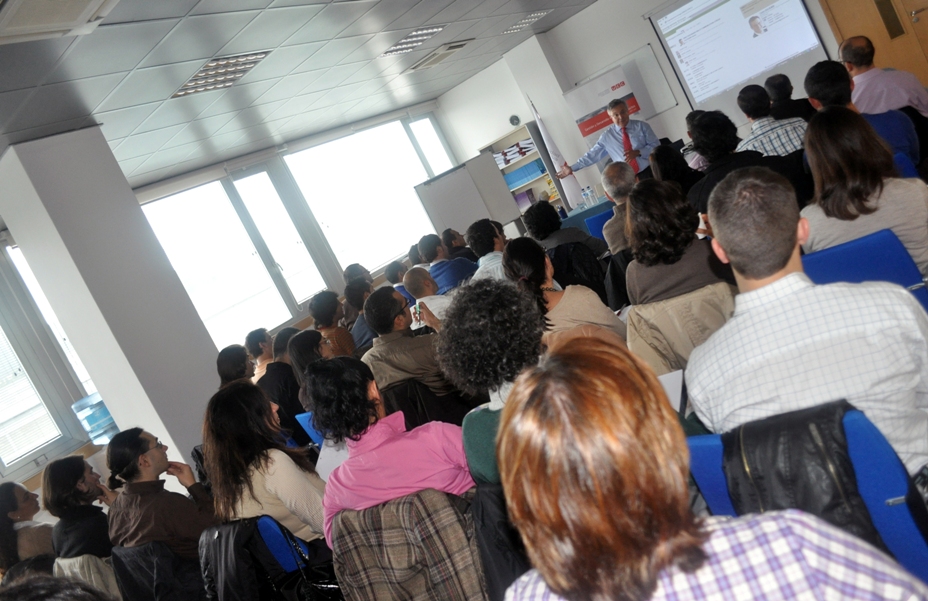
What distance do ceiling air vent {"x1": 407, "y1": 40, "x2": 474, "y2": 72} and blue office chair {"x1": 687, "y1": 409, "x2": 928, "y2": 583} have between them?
6.56m

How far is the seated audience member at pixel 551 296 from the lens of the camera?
2.44m

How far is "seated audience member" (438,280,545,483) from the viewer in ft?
5.65

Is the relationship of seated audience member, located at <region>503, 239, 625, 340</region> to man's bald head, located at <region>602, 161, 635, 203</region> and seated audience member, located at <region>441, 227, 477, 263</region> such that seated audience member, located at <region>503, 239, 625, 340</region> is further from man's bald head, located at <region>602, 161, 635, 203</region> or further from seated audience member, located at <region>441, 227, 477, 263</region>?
seated audience member, located at <region>441, 227, 477, 263</region>

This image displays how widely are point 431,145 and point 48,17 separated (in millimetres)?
7381

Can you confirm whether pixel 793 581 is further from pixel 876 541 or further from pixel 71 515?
pixel 71 515

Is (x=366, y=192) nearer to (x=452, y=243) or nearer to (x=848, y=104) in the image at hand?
(x=452, y=243)

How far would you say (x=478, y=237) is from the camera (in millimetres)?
4508

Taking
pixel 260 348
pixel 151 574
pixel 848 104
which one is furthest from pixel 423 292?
pixel 848 104

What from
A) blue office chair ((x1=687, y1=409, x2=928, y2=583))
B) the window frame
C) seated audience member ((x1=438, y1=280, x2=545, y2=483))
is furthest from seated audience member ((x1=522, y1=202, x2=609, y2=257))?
the window frame

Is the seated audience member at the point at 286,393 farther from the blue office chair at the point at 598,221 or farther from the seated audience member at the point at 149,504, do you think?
the blue office chair at the point at 598,221

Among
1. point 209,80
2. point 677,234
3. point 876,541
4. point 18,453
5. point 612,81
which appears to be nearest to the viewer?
point 876,541

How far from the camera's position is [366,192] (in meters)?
9.00

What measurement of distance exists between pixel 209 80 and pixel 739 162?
3.67 meters

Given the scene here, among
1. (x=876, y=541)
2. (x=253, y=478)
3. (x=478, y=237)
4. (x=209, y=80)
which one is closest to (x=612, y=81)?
(x=478, y=237)
